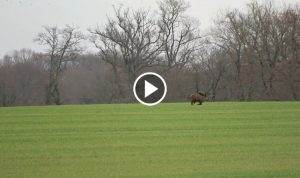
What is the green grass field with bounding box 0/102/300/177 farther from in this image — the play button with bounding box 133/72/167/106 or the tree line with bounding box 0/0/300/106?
the tree line with bounding box 0/0/300/106

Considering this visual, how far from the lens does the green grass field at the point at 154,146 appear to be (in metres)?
7.87

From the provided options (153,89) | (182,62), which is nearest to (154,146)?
(153,89)

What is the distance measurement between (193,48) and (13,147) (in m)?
38.9

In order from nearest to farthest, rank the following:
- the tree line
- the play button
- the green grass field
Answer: the green grass field
the play button
the tree line

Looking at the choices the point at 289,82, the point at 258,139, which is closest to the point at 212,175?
the point at 258,139

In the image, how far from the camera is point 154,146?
10336 mm

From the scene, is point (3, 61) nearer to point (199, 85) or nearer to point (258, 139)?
point (199, 85)

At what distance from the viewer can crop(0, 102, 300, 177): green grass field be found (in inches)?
310

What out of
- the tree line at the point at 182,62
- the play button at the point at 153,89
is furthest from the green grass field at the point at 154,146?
the tree line at the point at 182,62

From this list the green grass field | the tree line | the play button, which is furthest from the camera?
the tree line

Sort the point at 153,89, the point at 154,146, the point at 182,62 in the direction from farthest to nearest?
the point at 182,62 < the point at 153,89 < the point at 154,146

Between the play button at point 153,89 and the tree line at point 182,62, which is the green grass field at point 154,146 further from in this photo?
the tree line at point 182,62

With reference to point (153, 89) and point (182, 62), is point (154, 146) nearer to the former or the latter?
point (153, 89)

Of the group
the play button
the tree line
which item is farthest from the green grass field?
the tree line
